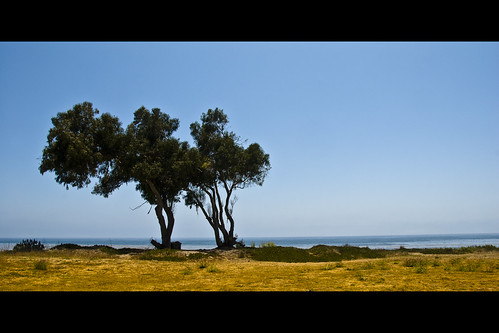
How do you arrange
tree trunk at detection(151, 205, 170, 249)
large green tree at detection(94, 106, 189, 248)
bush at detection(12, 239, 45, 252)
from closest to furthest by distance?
bush at detection(12, 239, 45, 252), large green tree at detection(94, 106, 189, 248), tree trunk at detection(151, 205, 170, 249)

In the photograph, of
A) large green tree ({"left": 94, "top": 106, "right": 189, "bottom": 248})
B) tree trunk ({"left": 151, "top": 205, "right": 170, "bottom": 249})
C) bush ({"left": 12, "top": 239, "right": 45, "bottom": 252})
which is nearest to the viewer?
bush ({"left": 12, "top": 239, "right": 45, "bottom": 252})

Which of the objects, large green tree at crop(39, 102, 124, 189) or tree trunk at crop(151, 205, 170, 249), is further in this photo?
tree trunk at crop(151, 205, 170, 249)

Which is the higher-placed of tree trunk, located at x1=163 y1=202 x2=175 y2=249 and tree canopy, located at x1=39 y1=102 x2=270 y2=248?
tree canopy, located at x1=39 y1=102 x2=270 y2=248

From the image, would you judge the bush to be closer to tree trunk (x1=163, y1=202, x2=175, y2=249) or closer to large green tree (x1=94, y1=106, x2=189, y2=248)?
large green tree (x1=94, y1=106, x2=189, y2=248)

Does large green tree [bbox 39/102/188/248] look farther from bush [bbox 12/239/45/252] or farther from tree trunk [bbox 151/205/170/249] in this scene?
bush [bbox 12/239/45/252]

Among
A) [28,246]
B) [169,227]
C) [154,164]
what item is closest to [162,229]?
[169,227]

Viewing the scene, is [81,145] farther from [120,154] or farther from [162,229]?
[162,229]

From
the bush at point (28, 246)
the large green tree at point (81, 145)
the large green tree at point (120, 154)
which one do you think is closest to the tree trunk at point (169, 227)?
the large green tree at point (120, 154)

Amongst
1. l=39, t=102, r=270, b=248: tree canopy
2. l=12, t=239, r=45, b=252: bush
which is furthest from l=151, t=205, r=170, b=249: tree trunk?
l=12, t=239, r=45, b=252: bush

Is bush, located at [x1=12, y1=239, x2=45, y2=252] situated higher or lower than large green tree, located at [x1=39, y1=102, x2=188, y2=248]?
lower

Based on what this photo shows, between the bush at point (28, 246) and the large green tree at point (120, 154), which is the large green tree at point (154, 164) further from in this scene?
the bush at point (28, 246)

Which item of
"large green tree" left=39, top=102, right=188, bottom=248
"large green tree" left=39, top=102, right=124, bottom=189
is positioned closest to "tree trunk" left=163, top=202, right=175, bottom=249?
"large green tree" left=39, top=102, right=188, bottom=248

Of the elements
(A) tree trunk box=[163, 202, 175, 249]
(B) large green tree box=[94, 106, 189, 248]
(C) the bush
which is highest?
(B) large green tree box=[94, 106, 189, 248]
